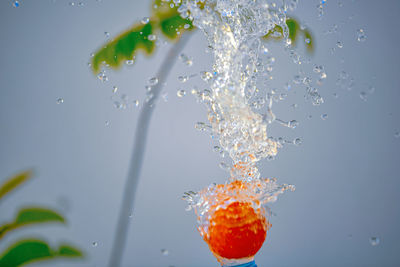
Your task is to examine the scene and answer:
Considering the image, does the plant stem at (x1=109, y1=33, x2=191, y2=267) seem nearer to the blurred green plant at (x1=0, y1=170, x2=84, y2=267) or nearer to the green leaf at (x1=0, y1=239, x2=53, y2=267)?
the blurred green plant at (x1=0, y1=170, x2=84, y2=267)

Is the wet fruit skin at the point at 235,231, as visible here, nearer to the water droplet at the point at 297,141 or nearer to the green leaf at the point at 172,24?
the green leaf at the point at 172,24

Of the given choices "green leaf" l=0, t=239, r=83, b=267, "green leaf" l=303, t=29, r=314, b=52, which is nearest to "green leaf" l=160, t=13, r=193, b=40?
"green leaf" l=303, t=29, r=314, b=52

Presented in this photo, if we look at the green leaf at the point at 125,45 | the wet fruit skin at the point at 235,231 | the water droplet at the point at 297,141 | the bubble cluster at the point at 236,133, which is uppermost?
the green leaf at the point at 125,45

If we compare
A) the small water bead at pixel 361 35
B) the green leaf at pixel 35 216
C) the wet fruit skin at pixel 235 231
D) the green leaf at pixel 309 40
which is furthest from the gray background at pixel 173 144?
the wet fruit skin at pixel 235 231

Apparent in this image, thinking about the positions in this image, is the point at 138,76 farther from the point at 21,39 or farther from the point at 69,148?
the point at 21,39

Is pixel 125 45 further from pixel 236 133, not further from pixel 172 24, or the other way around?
pixel 236 133

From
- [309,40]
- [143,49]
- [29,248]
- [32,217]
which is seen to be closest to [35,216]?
[32,217]
